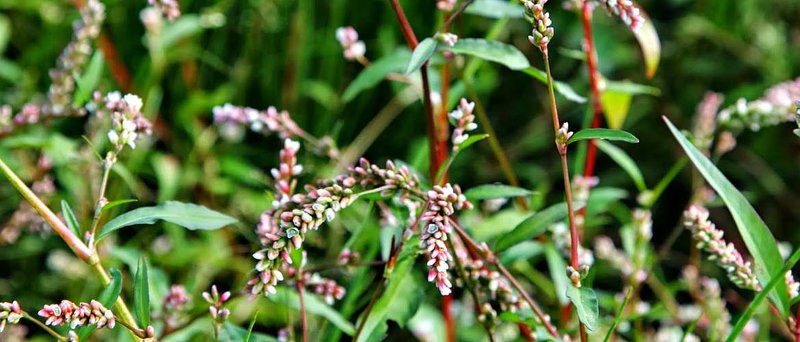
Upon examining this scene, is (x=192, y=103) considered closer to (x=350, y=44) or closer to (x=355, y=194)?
(x=350, y=44)

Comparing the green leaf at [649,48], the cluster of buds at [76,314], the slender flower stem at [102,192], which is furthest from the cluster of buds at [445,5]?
the cluster of buds at [76,314]

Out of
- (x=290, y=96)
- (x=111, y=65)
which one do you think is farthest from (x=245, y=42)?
(x=111, y=65)

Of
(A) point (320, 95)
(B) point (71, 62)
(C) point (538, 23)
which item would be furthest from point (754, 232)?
(A) point (320, 95)

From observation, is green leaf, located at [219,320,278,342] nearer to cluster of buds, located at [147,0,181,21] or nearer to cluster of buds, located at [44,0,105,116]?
cluster of buds, located at [147,0,181,21]

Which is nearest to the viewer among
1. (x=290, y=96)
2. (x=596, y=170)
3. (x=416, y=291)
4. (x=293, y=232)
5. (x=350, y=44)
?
(x=293, y=232)

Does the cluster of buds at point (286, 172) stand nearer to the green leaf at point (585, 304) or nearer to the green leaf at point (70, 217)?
the green leaf at point (70, 217)

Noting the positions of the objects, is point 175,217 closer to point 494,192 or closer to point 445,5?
point 494,192
